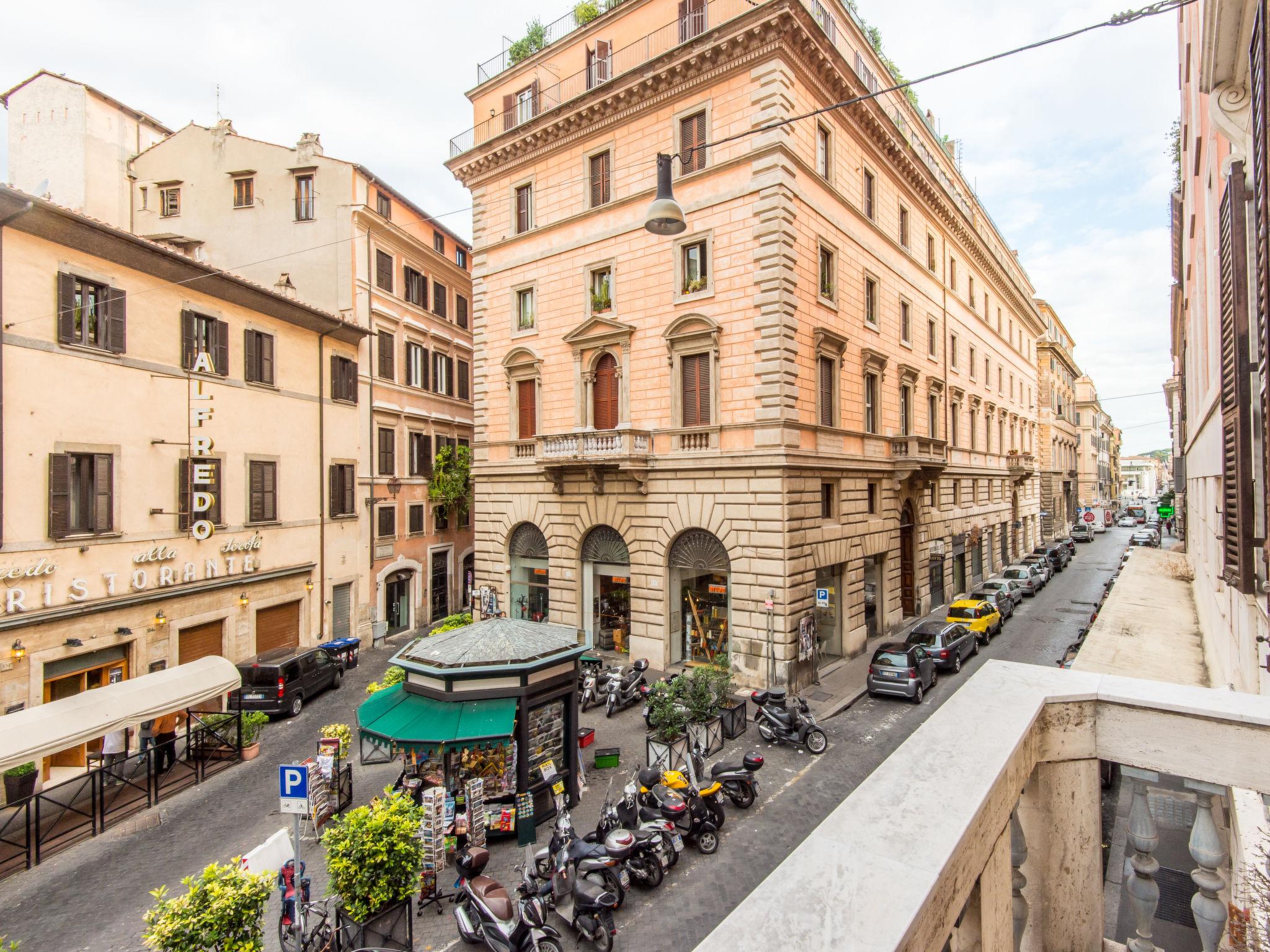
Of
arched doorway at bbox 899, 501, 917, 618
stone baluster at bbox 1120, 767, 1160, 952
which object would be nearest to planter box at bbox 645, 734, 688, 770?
stone baluster at bbox 1120, 767, 1160, 952

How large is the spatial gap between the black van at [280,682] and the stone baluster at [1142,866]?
18.7 m

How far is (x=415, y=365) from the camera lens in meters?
28.0

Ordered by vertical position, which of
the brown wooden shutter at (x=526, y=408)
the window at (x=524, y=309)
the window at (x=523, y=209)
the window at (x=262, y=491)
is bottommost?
the window at (x=262, y=491)

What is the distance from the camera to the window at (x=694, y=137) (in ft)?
64.3

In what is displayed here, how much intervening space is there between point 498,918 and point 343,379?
20668 millimetres

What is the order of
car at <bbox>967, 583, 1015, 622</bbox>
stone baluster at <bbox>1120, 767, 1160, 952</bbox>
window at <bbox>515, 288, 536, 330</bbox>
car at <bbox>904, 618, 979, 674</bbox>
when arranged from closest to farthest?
stone baluster at <bbox>1120, 767, 1160, 952</bbox>, car at <bbox>904, 618, 979, 674</bbox>, window at <bbox>515, 288, 536, 330</bbox>, car at <bbox>967, 583, 1015, 622</bbox>

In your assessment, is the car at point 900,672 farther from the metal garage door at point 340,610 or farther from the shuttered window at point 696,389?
the metal garage door at point 340,610

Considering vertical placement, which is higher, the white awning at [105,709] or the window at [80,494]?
the window at [80,494]

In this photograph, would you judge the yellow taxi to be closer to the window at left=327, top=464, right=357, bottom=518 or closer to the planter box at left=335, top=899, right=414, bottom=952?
the planter box at left=335, top=899, right=414, bottom=952

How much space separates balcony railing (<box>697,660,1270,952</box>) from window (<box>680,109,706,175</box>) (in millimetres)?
19528

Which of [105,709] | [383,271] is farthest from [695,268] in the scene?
[105,709]

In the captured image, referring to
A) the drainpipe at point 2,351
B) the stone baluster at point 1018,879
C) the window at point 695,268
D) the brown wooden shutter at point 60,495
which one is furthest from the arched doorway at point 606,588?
the stone baluster at point 1018,879

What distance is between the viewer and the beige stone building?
14.2m

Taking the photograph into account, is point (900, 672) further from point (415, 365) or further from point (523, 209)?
point (415, 365)
